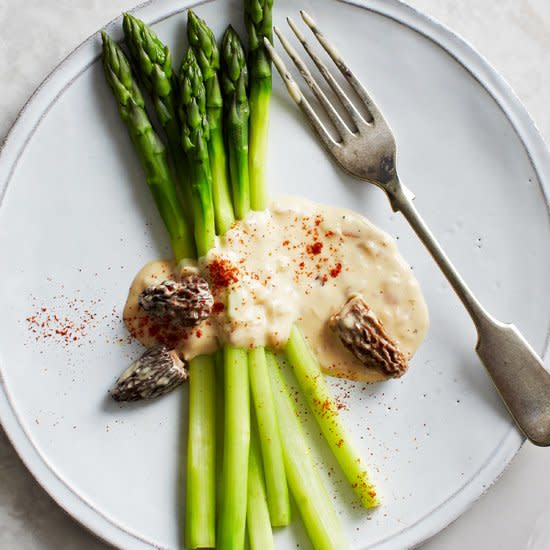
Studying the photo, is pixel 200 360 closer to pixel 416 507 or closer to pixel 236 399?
pixel 236 399

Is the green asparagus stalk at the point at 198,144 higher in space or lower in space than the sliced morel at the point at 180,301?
higher

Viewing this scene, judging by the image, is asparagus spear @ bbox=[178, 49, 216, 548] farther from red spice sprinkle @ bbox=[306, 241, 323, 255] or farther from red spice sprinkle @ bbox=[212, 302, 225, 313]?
red spice sprinkle @ bbox=[306, 241, 323, 255]

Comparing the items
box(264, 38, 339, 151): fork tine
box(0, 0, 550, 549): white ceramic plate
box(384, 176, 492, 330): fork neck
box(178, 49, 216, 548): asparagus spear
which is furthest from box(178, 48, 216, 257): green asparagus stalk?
box(384, 176, 492, 330): fork neck

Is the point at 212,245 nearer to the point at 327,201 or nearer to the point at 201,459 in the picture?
the point at 327,201

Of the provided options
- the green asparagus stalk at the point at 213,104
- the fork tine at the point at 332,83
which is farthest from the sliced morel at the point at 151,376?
the fork tine at the point at 332,83

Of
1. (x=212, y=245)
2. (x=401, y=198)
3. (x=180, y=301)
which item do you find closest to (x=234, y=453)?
(x=180, y=301)

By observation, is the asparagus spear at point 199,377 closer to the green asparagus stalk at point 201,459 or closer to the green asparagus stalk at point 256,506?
the green asparagus stalk at point 201,459

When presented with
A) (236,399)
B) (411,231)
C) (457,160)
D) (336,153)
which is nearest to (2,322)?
(236,399)
